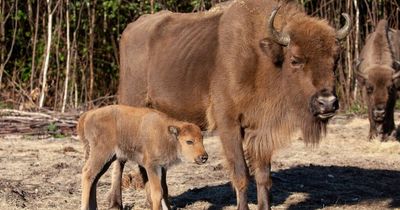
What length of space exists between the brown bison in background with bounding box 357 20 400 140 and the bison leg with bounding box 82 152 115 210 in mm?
7063

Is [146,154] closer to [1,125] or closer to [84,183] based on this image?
[84,183]

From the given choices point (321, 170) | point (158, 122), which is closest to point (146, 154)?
point (158, 122)

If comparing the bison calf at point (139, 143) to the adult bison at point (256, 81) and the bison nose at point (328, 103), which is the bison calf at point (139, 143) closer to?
the adult bison at point (256, 81)

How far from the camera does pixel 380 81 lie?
15344 millimetres

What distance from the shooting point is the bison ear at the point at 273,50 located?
9.38 metres

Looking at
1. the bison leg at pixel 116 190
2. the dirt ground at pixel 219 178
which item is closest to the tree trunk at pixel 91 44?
the dirt ground at pixel 219 178

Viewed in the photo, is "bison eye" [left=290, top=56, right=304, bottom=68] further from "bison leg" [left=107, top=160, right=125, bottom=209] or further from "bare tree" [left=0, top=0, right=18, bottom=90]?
"bare tree" [left=0, top=0, right=18, bottom=90]

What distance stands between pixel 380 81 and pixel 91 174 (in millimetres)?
7439

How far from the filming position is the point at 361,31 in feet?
68.6

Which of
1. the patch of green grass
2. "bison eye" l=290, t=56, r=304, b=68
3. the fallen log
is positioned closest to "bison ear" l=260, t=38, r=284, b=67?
"bison eye" l=290, t=56, r=304, b=68

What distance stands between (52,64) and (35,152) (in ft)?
20.7

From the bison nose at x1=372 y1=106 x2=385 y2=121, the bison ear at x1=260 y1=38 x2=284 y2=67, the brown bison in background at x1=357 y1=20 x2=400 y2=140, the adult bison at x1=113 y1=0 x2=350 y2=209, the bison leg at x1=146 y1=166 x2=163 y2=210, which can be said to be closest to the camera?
the bison leg at x1=146 y1=166 x2=163 y2=210

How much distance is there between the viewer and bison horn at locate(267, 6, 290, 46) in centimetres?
924

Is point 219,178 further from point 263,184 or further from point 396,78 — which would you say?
point 396,78
